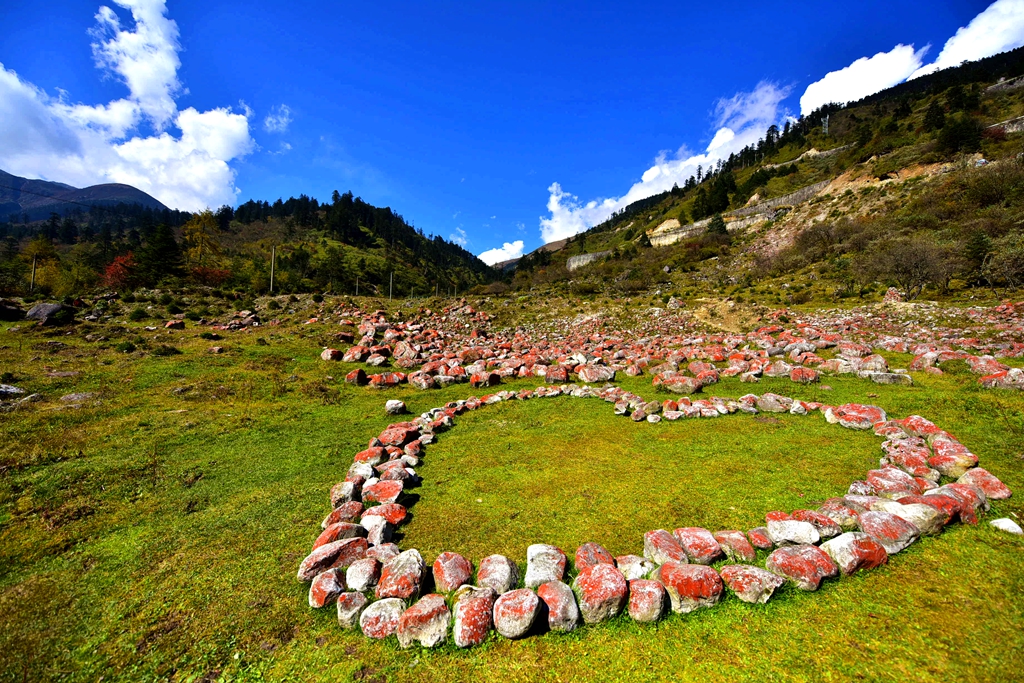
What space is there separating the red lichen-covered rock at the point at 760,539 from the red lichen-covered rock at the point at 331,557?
501cm

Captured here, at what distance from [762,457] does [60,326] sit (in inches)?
1274

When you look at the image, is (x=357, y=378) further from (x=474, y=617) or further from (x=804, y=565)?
(x=804, y=565)

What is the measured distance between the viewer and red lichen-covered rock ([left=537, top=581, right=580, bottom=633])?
366cm

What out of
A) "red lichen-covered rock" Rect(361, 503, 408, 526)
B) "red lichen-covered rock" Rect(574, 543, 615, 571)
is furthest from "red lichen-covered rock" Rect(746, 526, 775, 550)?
"red lichen-covered rock" Rect(361, 503, 408, 526)

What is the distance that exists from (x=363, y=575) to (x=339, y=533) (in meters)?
0.94

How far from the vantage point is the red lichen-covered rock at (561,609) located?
144 inches

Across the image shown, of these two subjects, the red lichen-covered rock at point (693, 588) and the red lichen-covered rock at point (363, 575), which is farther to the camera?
the red lichen-covered rock at point (363, 575)

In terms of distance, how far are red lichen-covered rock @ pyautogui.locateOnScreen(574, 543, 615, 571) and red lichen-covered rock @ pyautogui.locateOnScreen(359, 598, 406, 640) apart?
6.76 feet

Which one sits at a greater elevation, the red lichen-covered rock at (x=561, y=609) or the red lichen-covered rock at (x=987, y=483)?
the red lichen-covered rock at (x=987, y=483)

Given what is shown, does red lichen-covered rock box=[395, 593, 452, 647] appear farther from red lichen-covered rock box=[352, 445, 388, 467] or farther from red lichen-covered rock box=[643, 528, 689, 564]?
red lichen-covered rock box=[352, 445, 388, 467]

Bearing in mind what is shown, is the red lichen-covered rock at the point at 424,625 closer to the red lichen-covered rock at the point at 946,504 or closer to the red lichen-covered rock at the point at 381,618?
the red lichen-covered rock at the point at 381,618

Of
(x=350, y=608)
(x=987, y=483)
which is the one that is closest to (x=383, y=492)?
(x=350, y=608)

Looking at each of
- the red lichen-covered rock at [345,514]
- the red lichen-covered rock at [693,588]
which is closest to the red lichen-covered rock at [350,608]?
the red lichen-covered rock at [345,514]

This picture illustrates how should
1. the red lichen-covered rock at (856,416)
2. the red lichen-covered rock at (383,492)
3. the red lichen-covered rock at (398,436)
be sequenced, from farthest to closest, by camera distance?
the red lichen-covered rock at (398,436), the red lichen-covered rock at (856,416), the red lichen-covered rock at (383,492)
